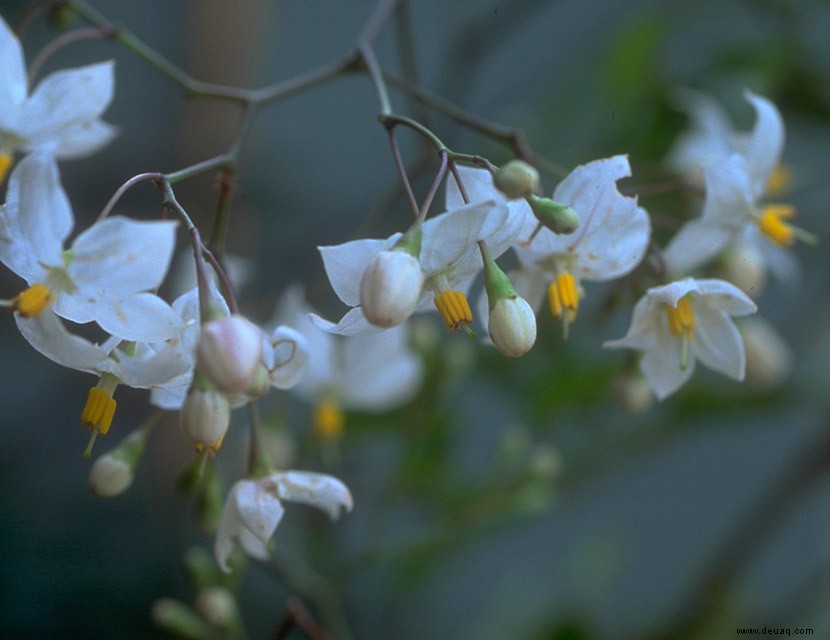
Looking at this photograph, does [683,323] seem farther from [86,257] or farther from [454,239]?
[86,257]

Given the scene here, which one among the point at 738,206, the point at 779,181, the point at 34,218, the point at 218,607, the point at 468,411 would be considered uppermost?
the point at 34,218

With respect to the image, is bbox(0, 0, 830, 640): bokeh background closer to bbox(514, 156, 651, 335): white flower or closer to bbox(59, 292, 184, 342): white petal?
bbox(514, 156, 651, 335): white flower

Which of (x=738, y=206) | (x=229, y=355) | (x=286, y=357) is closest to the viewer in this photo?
(x=229, y=355)

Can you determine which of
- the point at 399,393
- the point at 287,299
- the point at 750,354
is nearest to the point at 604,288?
the point at 750,354

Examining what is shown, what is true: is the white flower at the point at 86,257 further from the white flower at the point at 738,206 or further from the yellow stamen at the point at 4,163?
the white flower at the point at 738,206

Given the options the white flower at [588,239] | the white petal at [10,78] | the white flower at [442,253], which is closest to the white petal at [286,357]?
the white flower at [442,253]

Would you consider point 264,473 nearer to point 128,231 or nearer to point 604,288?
point 128,231

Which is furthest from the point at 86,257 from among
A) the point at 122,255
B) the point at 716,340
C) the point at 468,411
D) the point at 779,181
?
the point at 468,411
